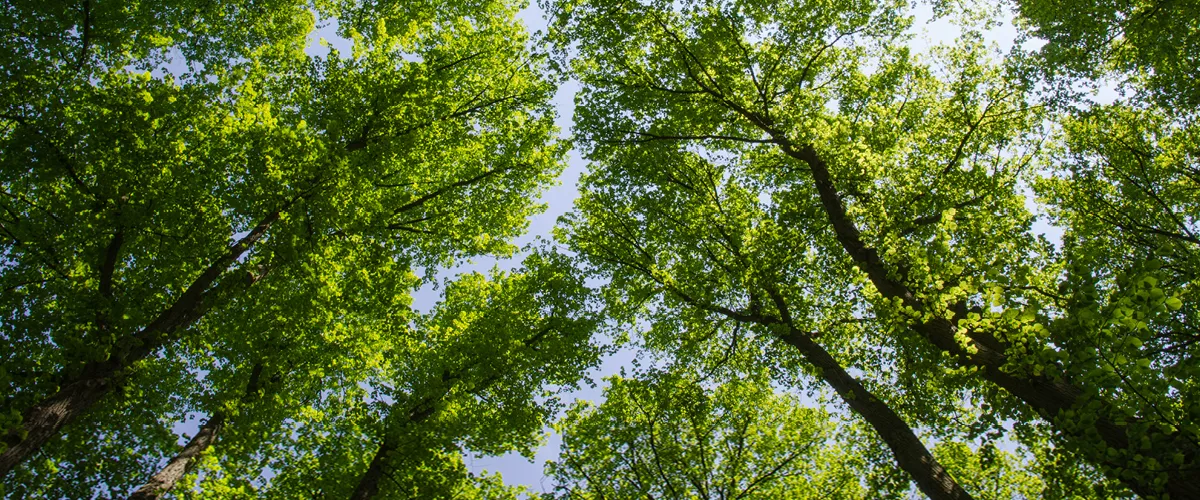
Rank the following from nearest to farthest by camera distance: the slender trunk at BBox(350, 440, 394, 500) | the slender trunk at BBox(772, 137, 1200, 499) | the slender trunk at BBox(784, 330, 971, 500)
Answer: the slender trunk at BBox(772, 137, 1200, 499)
the slender trunk at BBox(784, 330, 971, 500)
the slender trunk at BBox(350, 440, 394, 500)

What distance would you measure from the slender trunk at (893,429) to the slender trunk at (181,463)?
32.0ft

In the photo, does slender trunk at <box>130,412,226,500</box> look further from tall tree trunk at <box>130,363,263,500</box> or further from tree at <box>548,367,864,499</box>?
tree at <box>548,367,864,499</box>

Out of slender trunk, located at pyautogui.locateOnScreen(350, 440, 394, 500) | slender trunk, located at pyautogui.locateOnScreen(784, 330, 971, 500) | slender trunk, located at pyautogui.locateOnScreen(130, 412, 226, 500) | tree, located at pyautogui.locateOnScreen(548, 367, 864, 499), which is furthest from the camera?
tree, located at pyautogui.locateOnScreen(548, 367, 864, 499)

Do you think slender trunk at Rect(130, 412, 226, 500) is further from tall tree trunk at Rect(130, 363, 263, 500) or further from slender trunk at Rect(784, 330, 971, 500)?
slender trunk at Rect(784, 330, 971, 500)

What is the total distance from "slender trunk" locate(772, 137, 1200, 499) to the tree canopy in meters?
0.04

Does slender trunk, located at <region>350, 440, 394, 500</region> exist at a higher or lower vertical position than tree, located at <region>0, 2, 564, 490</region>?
lower

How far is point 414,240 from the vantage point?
518 inches

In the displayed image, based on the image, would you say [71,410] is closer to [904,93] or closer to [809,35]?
[809,35]

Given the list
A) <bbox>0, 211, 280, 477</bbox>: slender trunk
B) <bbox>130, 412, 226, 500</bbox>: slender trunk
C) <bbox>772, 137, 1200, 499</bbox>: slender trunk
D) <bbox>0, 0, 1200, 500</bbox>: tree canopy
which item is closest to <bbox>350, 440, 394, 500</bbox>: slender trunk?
<bbox>0, 0, 1200, 500</bbox>: tree canopy

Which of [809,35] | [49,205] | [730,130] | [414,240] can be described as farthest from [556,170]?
[49,205]

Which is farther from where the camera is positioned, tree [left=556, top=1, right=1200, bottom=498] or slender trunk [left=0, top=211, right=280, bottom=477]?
tree [left=556, top=1, right=1200, bottom=498]

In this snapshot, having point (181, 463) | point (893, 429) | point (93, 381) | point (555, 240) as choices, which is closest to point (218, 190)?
point (93, 381)

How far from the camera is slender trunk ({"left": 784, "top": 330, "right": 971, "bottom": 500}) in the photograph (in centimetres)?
698

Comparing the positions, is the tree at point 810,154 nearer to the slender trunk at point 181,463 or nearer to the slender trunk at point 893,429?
the slender trunk at point 893,429
